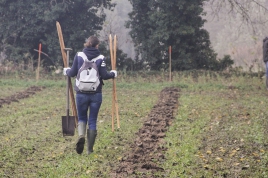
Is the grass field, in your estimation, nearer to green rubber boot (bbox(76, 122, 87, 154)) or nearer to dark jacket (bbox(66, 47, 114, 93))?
green rubber boot (bbox(76, 122, 87, 154))

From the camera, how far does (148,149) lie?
8.96 meters

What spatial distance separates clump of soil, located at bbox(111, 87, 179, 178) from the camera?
7500 millimetres

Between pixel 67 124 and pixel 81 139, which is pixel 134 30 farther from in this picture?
pixel 81 139

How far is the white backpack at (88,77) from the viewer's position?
843 cm

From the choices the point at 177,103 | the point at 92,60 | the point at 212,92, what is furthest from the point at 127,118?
the point at 212,92

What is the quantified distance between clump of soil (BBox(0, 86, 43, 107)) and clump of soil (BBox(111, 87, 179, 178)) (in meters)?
5.52

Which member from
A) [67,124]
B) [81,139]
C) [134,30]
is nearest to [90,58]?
[81,139]

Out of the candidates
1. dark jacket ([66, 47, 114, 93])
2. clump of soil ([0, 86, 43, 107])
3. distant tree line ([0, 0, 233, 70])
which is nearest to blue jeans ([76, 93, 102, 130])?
dark jacket ([66, 47, 114, 93])

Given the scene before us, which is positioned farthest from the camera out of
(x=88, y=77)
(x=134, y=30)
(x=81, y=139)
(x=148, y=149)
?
(x=134, y=30)

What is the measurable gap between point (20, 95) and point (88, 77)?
11.3 m

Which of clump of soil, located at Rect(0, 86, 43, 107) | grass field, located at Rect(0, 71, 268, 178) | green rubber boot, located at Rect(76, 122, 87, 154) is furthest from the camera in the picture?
clump of soil, located at Rect(0, 86, 43, 107)

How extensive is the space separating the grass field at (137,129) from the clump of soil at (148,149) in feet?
0.45

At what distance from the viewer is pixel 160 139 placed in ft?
32.5

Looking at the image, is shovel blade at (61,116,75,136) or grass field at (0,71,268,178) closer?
grass field at (0,71,268,178)
